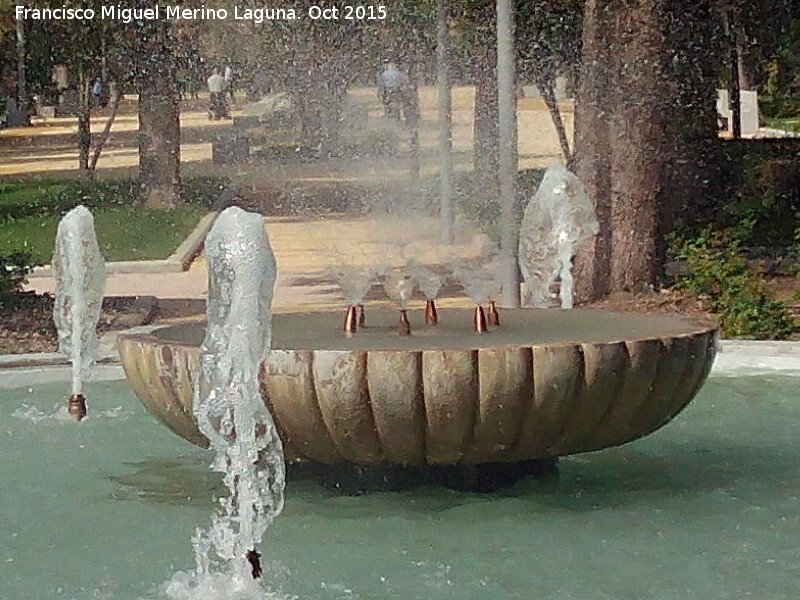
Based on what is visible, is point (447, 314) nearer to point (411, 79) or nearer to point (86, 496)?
point (86, 496)

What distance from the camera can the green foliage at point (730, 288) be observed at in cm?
1045

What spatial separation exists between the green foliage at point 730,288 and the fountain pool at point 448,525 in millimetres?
3122

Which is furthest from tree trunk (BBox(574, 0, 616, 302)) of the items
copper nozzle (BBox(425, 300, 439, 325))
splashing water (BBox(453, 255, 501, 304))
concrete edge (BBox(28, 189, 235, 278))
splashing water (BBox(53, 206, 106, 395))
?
copper nozzle (BBox(425, 300, 439, 325))

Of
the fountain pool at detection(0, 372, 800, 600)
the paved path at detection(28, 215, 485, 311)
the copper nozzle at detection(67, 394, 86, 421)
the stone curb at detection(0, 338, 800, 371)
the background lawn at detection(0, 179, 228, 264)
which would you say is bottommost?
the fountain pool at detection(0, 372, 800, 600)

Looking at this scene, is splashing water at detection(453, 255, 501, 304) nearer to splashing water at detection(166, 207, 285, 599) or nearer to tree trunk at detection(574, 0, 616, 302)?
tree trunk at detection(574, 0, 616, 302)

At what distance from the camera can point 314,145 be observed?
2427 centimetres

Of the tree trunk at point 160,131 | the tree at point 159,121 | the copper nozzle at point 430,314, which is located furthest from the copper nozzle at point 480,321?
the tree trunk at point 160,131

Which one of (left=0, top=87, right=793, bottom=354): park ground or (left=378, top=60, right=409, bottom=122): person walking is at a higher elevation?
(left=378, top=60, right=409, bottom=122): person walking

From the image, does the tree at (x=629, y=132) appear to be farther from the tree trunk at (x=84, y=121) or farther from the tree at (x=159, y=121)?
the tree trunk at (x=84, y=121)

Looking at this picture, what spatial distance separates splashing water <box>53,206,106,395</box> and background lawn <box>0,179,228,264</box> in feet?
20.9

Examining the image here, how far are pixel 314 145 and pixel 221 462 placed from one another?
19.0 metres

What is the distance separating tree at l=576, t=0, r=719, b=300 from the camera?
40.2 ft

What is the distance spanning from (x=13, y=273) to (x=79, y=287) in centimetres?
333

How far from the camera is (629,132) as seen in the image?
1238cm
